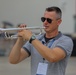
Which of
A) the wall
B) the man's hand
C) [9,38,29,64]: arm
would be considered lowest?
the wall

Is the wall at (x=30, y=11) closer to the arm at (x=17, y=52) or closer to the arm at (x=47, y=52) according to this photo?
the arm at (x=17, y=52)

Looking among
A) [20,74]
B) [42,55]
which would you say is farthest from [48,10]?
[20,74]

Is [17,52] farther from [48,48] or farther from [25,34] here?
[48,48]

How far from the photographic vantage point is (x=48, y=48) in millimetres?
3930

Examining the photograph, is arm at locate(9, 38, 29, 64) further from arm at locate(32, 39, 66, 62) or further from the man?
arm at locate(32, 39, 66, 62)

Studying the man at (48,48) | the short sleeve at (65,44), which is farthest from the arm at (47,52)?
the short sleeve at (65,44)

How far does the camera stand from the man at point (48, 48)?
155 inches

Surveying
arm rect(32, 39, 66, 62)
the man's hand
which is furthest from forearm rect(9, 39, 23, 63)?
arm rect(32, 39, 66, 62)

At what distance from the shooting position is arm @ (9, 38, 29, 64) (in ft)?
13.8

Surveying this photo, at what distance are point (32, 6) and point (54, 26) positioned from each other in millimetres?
14675

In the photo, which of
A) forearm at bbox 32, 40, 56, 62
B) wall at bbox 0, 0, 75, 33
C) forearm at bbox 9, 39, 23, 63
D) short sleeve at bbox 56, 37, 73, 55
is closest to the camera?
forearm at bbox 32, 40, 56, 62

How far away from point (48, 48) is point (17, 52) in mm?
456

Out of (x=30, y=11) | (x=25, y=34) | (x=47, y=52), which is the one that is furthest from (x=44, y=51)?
(x=30, y=11)

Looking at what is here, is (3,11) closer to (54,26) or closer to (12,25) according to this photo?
(12,25)
